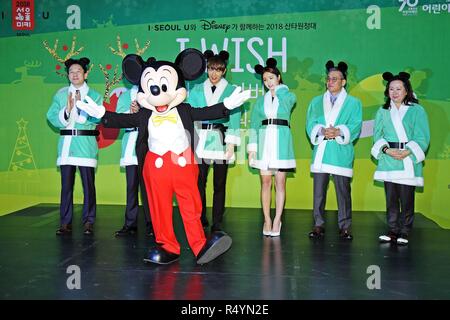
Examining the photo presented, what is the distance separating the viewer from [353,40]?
20.3ft

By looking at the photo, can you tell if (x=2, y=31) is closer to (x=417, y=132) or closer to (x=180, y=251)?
(x=180, y=251)

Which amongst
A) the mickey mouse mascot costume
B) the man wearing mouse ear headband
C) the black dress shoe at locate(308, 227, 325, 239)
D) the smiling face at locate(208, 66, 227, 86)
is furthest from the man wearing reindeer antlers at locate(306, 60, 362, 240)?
the mickey mouse mascot costume

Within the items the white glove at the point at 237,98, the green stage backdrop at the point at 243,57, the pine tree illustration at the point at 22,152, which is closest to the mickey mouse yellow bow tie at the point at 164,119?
the white glove at the point at 237,98

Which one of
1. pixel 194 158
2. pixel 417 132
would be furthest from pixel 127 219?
pixel 417 132

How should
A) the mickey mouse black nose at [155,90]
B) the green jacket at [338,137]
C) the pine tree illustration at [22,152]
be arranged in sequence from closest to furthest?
the mickey mouse black nose at [155,90] → the green jacket at [338,137] → the pine tree illustration at [22,152]

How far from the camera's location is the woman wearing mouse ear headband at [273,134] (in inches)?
186

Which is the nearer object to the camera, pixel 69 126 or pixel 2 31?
pixel 69 126

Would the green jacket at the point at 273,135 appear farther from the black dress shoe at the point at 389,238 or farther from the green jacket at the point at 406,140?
the black dress shoe at the point at 389,238

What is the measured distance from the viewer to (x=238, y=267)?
3.78 meters

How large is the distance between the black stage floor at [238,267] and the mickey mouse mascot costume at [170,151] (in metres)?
0.16

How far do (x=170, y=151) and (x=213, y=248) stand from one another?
67 centimetres

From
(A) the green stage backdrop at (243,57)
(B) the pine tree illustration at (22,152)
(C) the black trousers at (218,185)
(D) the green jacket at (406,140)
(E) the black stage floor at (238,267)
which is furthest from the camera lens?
(B) the pine tree illustration at (22,152)

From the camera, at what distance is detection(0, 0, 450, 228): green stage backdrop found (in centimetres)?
610
